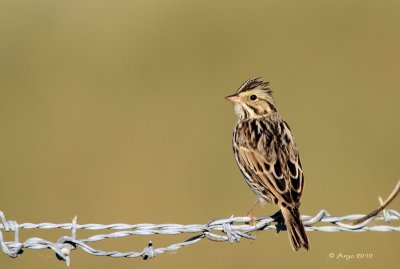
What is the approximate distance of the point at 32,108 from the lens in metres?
15.2

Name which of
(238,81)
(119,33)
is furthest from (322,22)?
(119,33)

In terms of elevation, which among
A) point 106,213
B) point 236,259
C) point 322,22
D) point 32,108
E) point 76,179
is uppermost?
point 322,22

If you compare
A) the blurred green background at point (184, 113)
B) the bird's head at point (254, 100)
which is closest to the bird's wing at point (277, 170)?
the bird's head at point (254, 100)

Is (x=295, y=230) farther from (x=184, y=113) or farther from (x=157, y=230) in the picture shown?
(x=184, y=113)

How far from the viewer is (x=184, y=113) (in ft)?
48.1

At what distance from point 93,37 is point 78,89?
271 cm

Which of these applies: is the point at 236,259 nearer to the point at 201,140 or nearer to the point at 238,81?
the point at 201,140

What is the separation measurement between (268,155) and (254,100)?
1163 millimetres

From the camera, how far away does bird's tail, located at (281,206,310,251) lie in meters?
6.56

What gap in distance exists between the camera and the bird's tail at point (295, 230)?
656 centimetres

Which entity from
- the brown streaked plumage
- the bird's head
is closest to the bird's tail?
the brown streaked plumage

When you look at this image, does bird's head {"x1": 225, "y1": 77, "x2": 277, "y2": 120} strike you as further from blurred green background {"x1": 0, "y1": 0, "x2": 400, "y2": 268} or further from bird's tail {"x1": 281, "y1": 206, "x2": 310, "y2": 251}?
blurred green background {"x1": 0, "y1": 0, "x2": 400, "y2": 268}

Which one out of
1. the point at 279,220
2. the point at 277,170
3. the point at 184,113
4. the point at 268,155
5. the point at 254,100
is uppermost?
the point at 184,113

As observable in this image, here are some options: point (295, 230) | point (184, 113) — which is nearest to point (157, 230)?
point (295, 230)
